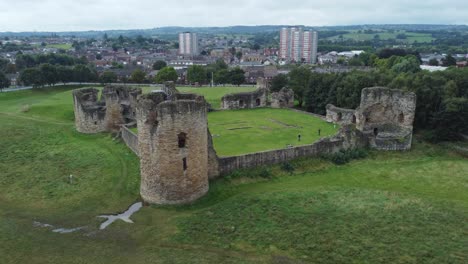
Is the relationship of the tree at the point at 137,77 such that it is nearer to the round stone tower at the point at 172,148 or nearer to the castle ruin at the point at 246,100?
the castle ruin at the point at 246,100

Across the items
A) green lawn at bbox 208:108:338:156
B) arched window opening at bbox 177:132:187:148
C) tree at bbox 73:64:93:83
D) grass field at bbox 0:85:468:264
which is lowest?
grass field at bbox 0:85:468:264

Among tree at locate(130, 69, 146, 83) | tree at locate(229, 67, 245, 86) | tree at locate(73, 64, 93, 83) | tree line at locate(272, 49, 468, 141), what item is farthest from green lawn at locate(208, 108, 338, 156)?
tree at locate(130, 69, 146, 83)

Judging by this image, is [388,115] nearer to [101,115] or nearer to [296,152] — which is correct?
[296,152]

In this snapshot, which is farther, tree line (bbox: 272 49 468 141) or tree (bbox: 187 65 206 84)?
tree (bbox: 187 65 206 84)

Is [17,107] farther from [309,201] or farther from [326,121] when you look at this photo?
[309,201]

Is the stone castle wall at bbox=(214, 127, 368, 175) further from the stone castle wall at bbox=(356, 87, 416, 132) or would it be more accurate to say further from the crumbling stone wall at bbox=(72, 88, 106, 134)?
the crumbling stone wall at bbox=(72, 88, 106, 134)

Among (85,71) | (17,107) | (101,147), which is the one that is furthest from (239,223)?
(85,71)

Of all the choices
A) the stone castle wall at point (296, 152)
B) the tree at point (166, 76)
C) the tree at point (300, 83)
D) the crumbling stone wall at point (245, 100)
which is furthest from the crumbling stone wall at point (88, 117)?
the tree at point (166, 76)
